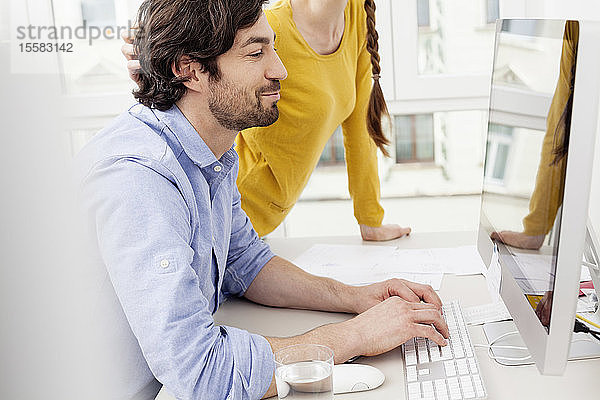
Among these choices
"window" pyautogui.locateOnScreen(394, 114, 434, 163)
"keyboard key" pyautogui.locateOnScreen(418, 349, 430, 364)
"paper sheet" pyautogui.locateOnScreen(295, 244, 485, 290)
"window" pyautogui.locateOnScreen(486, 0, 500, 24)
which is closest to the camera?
"keyboard key" pyautogui.locateOnScreen(418, 349, 430, 364)

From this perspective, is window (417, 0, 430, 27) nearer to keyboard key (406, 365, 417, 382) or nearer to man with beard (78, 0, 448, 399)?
man with beard (78, 0, 448, 399)

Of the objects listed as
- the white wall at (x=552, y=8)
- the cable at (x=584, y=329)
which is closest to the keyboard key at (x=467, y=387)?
the cable at (x=584, y=329)

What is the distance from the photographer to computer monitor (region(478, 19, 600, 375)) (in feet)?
1.95

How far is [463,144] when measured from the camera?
3533 millimetres

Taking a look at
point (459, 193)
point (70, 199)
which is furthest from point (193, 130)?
point (459, 193)

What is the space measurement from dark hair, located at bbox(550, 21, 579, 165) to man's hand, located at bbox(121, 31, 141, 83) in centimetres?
66

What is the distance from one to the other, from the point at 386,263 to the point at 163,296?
704 mm

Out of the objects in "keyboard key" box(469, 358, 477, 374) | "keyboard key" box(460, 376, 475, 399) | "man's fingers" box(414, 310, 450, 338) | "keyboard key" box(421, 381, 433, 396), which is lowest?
"keyboard key" box(421, 381, 433, 396)

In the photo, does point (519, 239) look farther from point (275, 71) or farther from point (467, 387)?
point (275, 71)

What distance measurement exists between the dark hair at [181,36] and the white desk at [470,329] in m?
0.41

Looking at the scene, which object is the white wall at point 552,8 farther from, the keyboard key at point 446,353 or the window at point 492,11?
the keyboard key at point 446,353

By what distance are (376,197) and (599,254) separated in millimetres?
804

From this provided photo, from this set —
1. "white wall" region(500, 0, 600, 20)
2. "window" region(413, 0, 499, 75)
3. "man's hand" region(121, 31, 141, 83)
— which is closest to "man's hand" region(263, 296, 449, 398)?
"man's hand" region(121, 31, 141, 83)
